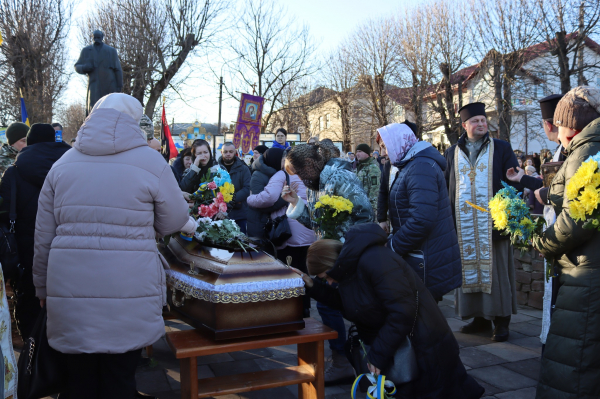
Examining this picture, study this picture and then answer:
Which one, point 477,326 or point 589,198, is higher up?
point 589,198

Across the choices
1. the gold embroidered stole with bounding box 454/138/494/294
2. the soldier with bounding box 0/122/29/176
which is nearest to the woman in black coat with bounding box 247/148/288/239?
the gold embroidered stole with bounding box 454/138/494/294

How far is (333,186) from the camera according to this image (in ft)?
10.9

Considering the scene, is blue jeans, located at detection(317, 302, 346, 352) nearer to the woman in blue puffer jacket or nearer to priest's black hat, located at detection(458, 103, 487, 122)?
the woman in blue puffer jacket

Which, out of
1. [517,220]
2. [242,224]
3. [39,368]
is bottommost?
[39,368]

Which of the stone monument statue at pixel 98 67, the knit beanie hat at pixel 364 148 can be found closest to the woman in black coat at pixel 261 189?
the stone monument statue at pixel 98 67

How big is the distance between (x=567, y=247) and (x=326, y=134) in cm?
3959

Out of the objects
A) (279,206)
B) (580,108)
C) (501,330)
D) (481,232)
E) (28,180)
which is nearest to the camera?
(580,108)

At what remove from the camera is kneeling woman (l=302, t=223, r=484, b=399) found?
8.00ft

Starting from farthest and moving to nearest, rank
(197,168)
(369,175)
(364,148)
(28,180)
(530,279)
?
(364,148) → (369,175) → (530,279) → (197,168) → (28,180)

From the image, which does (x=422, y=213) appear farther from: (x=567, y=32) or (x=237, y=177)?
(x=567, y=32)

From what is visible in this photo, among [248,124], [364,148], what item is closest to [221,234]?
[364,148]

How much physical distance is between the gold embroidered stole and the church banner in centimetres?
681

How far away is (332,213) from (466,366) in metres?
1.65

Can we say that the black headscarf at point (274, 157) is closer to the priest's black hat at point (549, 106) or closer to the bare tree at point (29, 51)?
the priest's black hat at point (549, 106)
